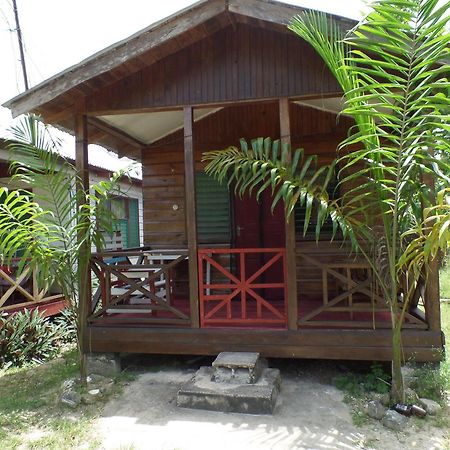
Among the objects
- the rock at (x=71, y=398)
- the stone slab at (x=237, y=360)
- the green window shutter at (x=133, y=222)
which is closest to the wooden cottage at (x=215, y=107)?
the stone slab at (x=237, y=360)

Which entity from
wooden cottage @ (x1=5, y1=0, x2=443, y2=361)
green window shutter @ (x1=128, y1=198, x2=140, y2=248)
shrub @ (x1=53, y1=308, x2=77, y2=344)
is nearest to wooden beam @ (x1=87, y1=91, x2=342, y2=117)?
wooden cottage @ (x1=5, y1=0, x2=443, y2=361)

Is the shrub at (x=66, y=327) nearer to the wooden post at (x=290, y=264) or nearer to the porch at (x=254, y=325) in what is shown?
the porch at (x=254, y=325)

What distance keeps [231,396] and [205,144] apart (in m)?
3.90

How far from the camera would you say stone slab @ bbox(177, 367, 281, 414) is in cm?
349

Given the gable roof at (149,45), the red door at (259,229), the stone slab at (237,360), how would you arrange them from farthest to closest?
the red door at (259,229), the gable roof at (149,45), the stone slab at (237,360)

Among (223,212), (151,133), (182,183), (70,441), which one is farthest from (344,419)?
(151,133)

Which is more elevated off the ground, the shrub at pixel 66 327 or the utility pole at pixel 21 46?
the utility pole at pixel 21 46

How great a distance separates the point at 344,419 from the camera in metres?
3.36

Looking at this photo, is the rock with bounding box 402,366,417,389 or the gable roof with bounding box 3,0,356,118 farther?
the gable roof with bounding box 3,0,356,118

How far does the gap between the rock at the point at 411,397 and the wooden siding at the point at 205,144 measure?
11.2 ft

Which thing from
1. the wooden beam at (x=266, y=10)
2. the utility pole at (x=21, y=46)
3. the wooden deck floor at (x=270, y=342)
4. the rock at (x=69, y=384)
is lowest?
the rock at (x=69, y=384)

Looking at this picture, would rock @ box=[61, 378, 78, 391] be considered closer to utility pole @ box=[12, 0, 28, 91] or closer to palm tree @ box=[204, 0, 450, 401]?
palm tree @ box=[204, 0, 450, 401]

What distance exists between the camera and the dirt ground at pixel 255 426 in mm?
3023

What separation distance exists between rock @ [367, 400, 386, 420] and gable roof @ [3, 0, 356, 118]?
347 centimetres
